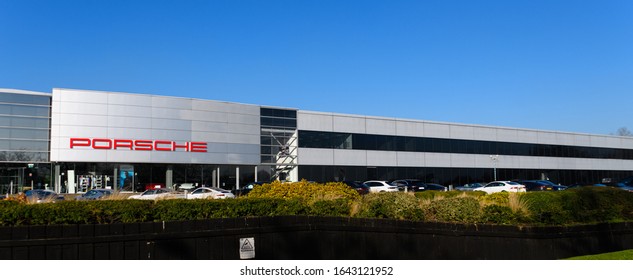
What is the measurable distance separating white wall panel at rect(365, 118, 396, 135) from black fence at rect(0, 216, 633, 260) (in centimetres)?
4101

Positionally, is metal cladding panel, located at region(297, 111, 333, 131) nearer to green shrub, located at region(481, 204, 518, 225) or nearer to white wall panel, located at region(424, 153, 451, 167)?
white wall panel, located at region(424, 153, 451, 167)

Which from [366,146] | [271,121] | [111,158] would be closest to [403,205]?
[111,158]

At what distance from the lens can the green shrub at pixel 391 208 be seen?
11.7 m

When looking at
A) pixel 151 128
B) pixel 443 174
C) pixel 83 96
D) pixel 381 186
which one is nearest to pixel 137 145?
pixel 151 128

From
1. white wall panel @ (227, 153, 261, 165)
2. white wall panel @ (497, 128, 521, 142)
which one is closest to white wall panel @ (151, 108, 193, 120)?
white wall panel @ (227, 153, 261, 165)

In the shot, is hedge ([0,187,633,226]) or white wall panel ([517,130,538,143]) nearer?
hedge ([0,187,633,226])

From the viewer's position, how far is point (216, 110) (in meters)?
45.9

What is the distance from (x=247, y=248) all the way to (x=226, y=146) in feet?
119

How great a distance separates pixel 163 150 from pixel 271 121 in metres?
10.4

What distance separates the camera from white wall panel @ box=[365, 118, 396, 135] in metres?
53.6

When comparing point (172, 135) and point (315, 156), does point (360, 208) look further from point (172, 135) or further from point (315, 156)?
point (315, 156)

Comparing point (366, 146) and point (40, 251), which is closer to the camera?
point (40, 251)

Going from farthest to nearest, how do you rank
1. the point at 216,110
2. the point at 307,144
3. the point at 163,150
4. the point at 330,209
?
the point at 307,144, the point at 216,110, the point at 163,150, the point at 330,209

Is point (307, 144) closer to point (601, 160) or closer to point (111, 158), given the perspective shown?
point (111, 158)
